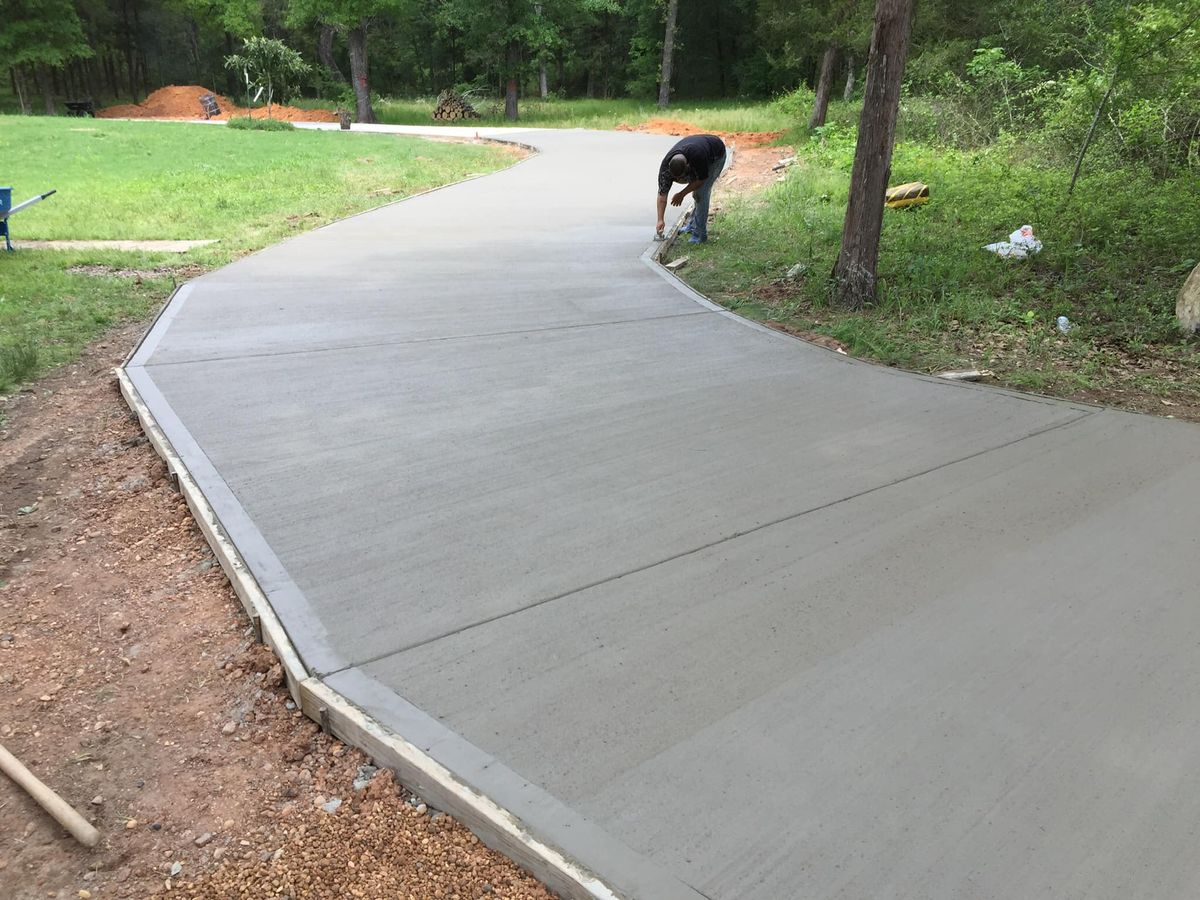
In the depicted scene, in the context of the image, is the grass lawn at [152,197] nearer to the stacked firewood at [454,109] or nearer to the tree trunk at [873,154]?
the tree trunk at [873,154]

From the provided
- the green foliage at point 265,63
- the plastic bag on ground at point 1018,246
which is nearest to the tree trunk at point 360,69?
the green foliage at point 265,63

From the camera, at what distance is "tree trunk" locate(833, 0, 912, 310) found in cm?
626

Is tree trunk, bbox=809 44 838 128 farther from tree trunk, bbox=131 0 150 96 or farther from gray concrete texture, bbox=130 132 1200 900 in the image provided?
tree trunk, bbox=131 0 150 96

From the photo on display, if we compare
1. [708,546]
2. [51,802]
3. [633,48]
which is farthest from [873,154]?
[633,48]

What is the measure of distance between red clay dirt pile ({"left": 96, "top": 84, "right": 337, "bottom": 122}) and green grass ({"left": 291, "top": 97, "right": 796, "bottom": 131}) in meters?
2.77

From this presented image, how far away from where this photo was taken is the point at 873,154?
6676mm

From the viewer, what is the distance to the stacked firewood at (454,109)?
31.3 metres

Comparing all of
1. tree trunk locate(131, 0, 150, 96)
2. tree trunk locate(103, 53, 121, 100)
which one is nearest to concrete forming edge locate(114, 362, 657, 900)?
tree trunk locate(131, 0, 150, 96)

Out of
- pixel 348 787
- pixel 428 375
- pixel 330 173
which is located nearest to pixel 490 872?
pixel 348 787

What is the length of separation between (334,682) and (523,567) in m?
0.84

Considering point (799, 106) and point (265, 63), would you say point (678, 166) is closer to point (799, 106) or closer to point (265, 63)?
point (799, 106)

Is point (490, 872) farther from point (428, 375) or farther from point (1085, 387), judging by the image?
point (1085, 387)

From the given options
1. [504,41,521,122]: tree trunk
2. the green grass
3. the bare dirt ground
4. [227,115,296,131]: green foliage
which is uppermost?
[504,41,521,122]: tree trunk

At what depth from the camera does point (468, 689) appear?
7.79 ft
